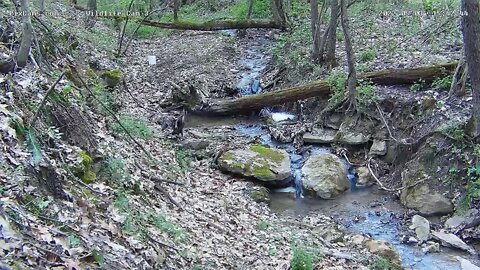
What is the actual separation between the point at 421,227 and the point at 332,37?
673 cm

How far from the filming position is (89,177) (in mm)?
5719

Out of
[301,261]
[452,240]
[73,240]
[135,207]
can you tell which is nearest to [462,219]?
[452,240]

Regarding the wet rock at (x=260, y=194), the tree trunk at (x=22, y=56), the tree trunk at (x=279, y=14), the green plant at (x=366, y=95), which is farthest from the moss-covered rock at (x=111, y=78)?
the tree trunk at (x=279, y=14)

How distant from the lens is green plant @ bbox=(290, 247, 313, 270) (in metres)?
6.16

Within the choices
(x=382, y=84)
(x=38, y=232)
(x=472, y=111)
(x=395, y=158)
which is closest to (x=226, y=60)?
(x=382, y=84)

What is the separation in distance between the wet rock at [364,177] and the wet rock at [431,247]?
7.79 feet

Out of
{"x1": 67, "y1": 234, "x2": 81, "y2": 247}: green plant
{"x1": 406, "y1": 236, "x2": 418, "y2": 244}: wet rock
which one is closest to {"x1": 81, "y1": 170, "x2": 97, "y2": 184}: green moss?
{"x1": 67, "y1": 234, "x2": 81, "y2": 247}: green plant

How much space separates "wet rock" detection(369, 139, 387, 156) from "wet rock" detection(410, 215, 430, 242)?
2259mm

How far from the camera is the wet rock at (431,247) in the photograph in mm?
7676

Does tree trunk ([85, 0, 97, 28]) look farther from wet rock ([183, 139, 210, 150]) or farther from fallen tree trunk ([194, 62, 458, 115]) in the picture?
wet rock ([183, 139, 210, 150])

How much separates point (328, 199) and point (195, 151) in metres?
3.10

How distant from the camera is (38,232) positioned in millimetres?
3697

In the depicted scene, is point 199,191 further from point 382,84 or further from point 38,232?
point 382,84

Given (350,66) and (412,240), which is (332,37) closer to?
(350,66)
